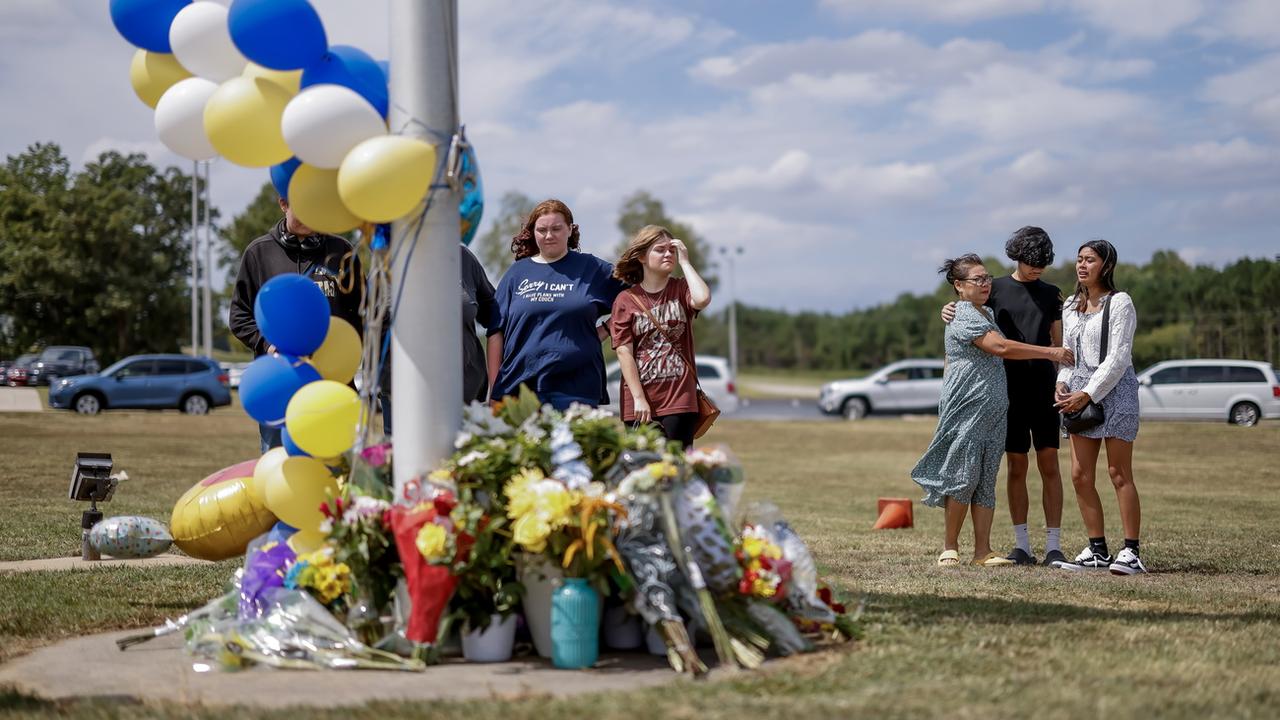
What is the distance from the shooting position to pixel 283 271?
5.97 m

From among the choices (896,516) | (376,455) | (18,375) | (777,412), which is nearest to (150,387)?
(18,375)

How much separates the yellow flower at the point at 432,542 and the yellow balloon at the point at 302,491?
2.46ft

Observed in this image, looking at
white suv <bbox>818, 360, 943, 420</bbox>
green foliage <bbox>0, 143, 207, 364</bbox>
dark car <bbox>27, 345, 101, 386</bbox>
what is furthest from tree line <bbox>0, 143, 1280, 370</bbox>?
white suv <bbox>818, 360, 943, 420</bbox>

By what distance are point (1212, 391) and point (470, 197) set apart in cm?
2513

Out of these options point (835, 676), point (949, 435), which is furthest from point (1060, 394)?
point (835, 676)

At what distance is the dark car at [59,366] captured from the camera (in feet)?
121

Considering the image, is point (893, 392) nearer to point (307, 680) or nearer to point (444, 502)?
point (444, 502)

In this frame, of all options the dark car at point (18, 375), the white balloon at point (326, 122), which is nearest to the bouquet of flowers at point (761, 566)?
the white balloon at point (326, 122)

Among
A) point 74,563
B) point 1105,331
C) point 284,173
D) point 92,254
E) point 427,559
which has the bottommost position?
point 74,563

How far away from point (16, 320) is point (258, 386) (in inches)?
2028

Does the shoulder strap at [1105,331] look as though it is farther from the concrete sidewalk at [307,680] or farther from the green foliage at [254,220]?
the green foliage at [254,220]

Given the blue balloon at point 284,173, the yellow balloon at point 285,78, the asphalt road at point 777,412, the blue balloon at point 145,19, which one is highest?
the blue balloon at point 145,19

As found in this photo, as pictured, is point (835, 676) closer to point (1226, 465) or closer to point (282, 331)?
point (282, 331)

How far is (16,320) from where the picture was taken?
4991 centimetres
